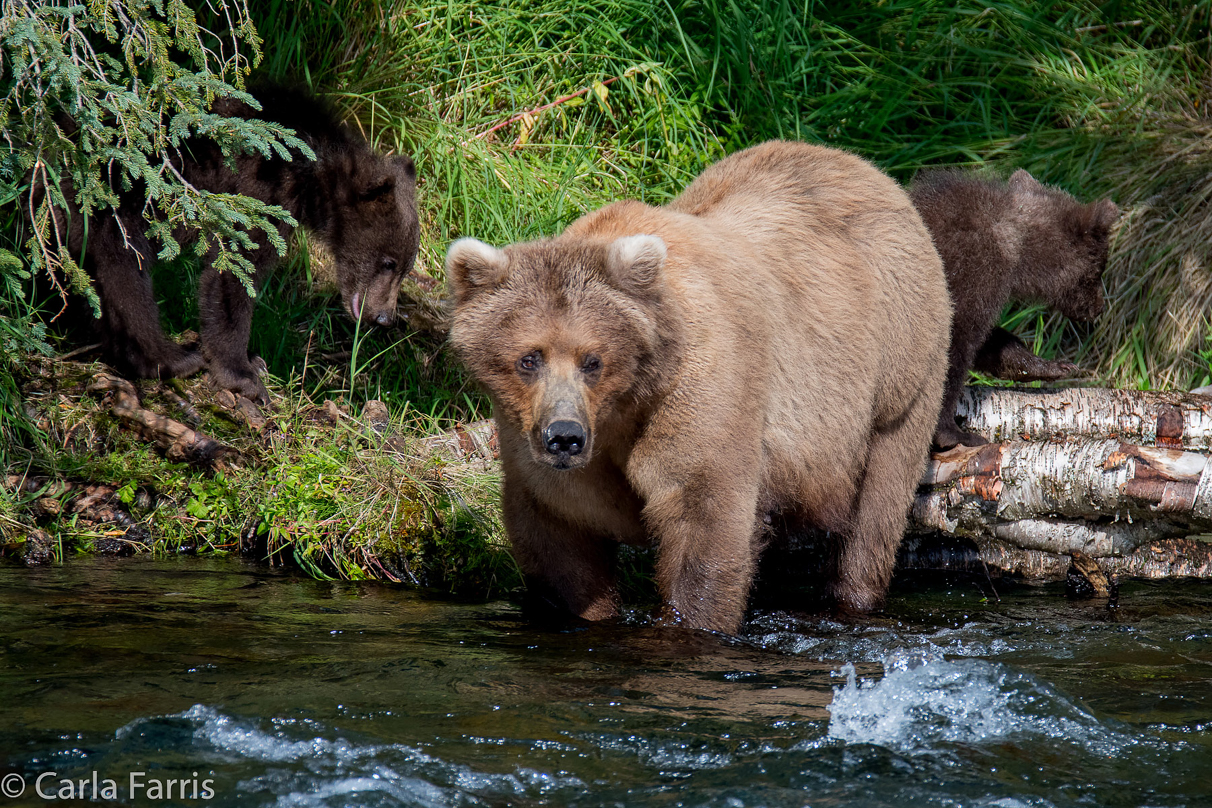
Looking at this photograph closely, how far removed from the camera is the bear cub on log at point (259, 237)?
6379mm

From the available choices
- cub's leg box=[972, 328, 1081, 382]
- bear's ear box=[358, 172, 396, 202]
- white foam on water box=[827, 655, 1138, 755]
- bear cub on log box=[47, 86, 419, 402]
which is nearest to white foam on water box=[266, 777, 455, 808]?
white foam on water box=[827, 655, 1138, 755]

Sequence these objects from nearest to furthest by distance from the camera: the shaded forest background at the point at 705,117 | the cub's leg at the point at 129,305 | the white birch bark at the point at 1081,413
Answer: the white birch bark at the point at 1081,413
the cub's leg at the point at 129,305
the shaded forest background at the point at 705,117

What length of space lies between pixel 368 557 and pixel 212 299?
6.32ft

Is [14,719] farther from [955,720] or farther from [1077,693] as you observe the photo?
[1077,693]

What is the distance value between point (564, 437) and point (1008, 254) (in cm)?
403

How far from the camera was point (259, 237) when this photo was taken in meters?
6.61

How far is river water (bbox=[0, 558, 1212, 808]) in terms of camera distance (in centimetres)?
301

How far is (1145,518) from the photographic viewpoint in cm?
561

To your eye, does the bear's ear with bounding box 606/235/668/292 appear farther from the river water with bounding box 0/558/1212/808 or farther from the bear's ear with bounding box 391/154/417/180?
the bear's ear with bounding box 391/154/417/180

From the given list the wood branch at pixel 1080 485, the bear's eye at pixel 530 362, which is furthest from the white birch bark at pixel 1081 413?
the bear's eye at pixel 530 362

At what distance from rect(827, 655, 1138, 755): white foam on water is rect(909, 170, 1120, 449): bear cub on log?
3050 mm

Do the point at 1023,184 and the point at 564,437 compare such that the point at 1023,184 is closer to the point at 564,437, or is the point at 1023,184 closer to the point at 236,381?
the point at 564,437

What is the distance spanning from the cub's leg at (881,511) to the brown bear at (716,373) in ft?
0.03

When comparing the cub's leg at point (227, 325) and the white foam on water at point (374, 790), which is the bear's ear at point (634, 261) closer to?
the white foam on water at point (374, 790)
